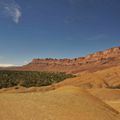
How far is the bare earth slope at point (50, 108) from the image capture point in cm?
1491

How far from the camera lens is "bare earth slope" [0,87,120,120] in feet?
48.9

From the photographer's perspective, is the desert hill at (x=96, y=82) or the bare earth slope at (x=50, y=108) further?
the desert hill at (x=96, y=82)

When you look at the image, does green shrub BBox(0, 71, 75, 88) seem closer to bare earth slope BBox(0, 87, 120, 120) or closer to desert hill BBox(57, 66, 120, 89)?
desert hill BBox(57, 66, 120, 89)

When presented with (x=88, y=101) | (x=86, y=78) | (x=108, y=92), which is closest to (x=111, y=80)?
(x=86, y=78)

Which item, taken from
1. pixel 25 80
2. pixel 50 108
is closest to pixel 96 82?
pixel 25 80

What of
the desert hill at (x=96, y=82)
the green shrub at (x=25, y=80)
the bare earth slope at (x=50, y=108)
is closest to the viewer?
the bare earth slope at (x=50, y=108)

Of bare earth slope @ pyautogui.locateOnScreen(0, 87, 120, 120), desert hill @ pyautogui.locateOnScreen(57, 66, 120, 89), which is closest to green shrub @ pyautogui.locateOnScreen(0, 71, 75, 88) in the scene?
desert hill @ pyautogui.locateOnScreen(57, 66, 120, 89)

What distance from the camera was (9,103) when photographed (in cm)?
1636

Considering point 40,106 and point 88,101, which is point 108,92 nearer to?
point 88,101

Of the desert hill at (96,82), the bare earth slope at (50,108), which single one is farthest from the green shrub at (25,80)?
the bare earth slope at (50,108)

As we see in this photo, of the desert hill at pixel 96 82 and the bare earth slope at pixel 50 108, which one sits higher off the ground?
the desert hill at pixel 96 82

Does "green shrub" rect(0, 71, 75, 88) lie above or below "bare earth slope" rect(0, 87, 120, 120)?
above

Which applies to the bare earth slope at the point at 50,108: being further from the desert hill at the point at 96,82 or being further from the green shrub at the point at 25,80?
the green shrub at the point at 25,80

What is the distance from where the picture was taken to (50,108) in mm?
16547
